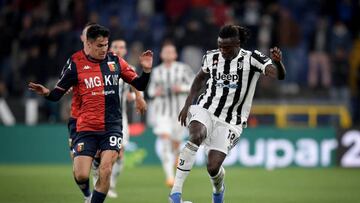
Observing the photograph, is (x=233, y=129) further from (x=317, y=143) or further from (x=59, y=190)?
(x=317, y=143)

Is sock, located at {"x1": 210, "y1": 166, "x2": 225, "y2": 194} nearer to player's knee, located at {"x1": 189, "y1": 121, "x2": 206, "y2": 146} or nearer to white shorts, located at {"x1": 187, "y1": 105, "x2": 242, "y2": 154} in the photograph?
white shorts, located at {"x1": 187, "y1": 105, "x2": 242, "y2": 154}

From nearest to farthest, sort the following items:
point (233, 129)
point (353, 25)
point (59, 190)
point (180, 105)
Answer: point (233, 129) < point (59, 190) < point (180, 105) < point (353, 25)

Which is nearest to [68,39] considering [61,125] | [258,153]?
[61,125]

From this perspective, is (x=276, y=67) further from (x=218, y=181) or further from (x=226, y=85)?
(x=218, y=181)

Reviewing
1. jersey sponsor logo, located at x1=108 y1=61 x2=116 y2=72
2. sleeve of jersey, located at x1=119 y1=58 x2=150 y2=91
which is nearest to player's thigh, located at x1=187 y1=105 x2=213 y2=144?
sleeve of jersey, located at x1=119 y1=58 x2=150 y2=91

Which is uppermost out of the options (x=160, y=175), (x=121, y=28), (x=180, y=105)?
(x=121, y=28)

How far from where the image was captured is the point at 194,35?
24625mm

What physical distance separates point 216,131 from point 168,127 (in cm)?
699

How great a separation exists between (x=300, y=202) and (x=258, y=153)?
8.83 metres

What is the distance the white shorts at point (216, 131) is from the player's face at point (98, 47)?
151 cm

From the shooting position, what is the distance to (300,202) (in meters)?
13.8

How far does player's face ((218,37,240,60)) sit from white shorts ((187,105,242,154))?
2.51 feet

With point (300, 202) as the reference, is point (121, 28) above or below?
above

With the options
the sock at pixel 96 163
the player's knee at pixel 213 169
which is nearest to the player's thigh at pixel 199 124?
the player's knee at pixel 213 169
